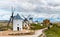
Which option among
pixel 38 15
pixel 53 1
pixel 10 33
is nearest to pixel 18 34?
pixel 10 33

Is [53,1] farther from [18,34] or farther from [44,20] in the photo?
[18,34]

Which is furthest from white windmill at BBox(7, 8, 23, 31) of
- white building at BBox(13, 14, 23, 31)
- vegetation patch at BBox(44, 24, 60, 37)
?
vegetation patch at BBox(44, 24, 60, 37)

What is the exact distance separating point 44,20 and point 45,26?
0.49ft

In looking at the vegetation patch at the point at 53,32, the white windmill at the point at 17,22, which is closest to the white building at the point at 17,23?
the white windmill at the point at 17,22

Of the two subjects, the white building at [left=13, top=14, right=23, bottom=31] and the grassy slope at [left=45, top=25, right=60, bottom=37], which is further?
the grassy slope at [left=45, top=25, right=60, bottom=37]

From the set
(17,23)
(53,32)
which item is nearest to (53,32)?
(53,32)

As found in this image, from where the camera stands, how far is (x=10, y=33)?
5.12 metres

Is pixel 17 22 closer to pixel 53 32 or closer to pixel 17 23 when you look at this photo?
pixel 17 23

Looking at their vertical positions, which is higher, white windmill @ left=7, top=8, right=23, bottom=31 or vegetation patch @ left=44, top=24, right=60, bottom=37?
white windmill @ left=7, top=8, right=23, bottom=31

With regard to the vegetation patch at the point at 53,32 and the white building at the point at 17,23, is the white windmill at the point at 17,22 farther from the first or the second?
the vegetation patch at the point at 53,32

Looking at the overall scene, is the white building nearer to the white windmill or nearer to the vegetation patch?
the white windmill

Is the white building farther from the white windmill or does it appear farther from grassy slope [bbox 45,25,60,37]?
grassy slope [bbox 45,25,60,37]

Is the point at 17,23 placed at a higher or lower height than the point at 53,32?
higher

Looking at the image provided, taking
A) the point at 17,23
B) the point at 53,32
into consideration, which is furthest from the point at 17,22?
the point at 53,32
